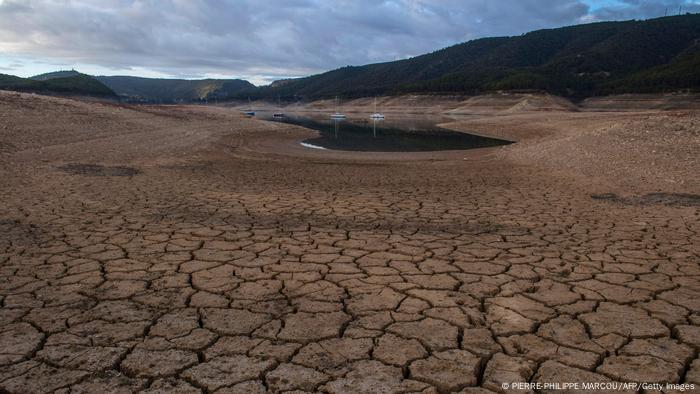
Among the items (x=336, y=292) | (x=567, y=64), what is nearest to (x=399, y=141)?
(x=336, y=292)

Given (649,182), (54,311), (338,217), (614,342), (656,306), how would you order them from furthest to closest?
1. (649,182)
2. (338,217)
3. (656,306)
4. (54,311)
5. (614,342)

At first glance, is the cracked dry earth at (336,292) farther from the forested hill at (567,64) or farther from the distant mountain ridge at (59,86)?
the distant mountain ridge at (59,86)

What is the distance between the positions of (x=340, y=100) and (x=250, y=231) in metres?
105

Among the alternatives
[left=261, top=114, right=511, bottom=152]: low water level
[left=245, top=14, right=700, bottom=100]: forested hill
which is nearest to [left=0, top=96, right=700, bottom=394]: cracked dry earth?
[left=261, top=114, right=511, bottom=152]: low water level

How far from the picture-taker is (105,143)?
1515 cm

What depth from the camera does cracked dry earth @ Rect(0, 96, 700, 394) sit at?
8.81ft

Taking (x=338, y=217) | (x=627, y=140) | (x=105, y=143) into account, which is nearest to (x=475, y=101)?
(x=627, y=140)

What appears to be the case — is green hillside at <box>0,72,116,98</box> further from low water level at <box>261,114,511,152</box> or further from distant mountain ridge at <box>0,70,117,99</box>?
low water level at <box>261,114,511,152</box>

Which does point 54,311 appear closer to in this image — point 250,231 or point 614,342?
point 250,231

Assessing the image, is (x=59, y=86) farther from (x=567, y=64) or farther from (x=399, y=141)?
(x=567, y=64)

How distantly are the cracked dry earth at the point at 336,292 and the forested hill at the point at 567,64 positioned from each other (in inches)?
2292

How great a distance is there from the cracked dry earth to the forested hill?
58220 millimetres

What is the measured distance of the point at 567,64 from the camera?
87750mm

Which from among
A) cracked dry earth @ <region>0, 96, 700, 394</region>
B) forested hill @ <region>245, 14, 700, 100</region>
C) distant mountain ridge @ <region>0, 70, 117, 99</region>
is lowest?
cracked dry earth @ <region>0, 96, 700, 394</region>
